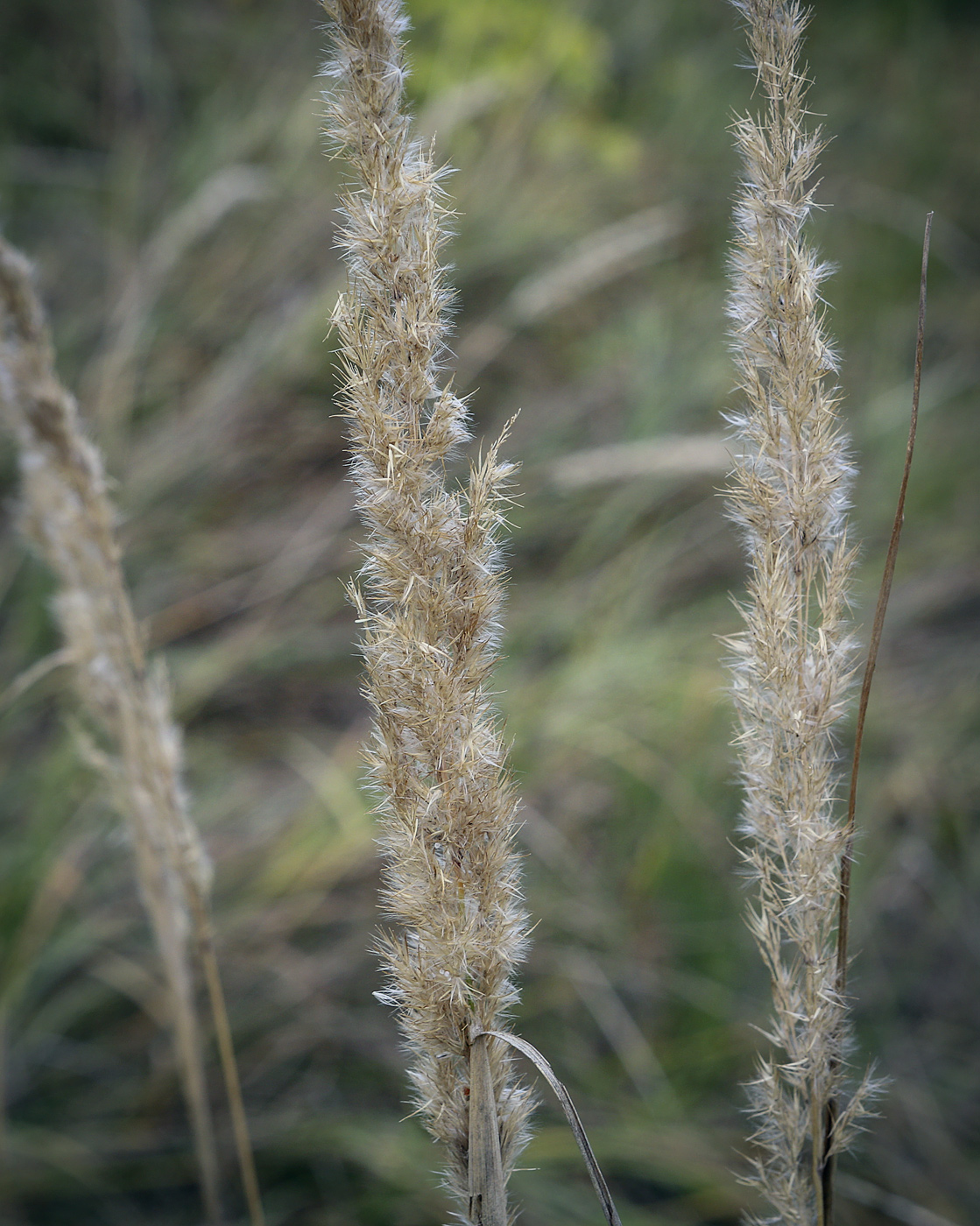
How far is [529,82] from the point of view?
11.3 feet

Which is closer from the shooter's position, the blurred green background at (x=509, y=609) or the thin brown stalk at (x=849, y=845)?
the thin brown stalk at (x=849, y=845)

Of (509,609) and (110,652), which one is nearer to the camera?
(110,652)

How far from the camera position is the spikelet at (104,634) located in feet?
3.04

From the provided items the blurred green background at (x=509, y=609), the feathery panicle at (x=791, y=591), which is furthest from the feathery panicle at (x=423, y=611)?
the blurred green background at (x=509, y=609)

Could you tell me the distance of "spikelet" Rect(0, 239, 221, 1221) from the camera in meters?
0.93

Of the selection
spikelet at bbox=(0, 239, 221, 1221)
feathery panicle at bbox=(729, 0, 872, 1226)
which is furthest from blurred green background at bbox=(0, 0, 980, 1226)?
spikelet at bbox=(0, 239, 221, 1221)

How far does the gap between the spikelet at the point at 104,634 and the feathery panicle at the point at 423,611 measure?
17.1 inches

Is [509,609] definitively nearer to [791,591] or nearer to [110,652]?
[110,652]

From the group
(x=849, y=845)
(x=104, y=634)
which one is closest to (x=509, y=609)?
(x=104, y=634)

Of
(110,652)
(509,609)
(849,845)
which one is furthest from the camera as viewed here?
(509,609)

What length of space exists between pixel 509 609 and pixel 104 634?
4.68 ft

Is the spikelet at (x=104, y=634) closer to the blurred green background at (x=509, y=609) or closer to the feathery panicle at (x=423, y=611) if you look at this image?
the blurred green background at (x=509, y=609)

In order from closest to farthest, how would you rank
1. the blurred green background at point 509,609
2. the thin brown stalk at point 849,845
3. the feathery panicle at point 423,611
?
1. the feathery panicle at point 423,611
2. the thin brown stalk at point 849,845
3. the blurred green background at point 509,609

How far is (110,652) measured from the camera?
975 mm
